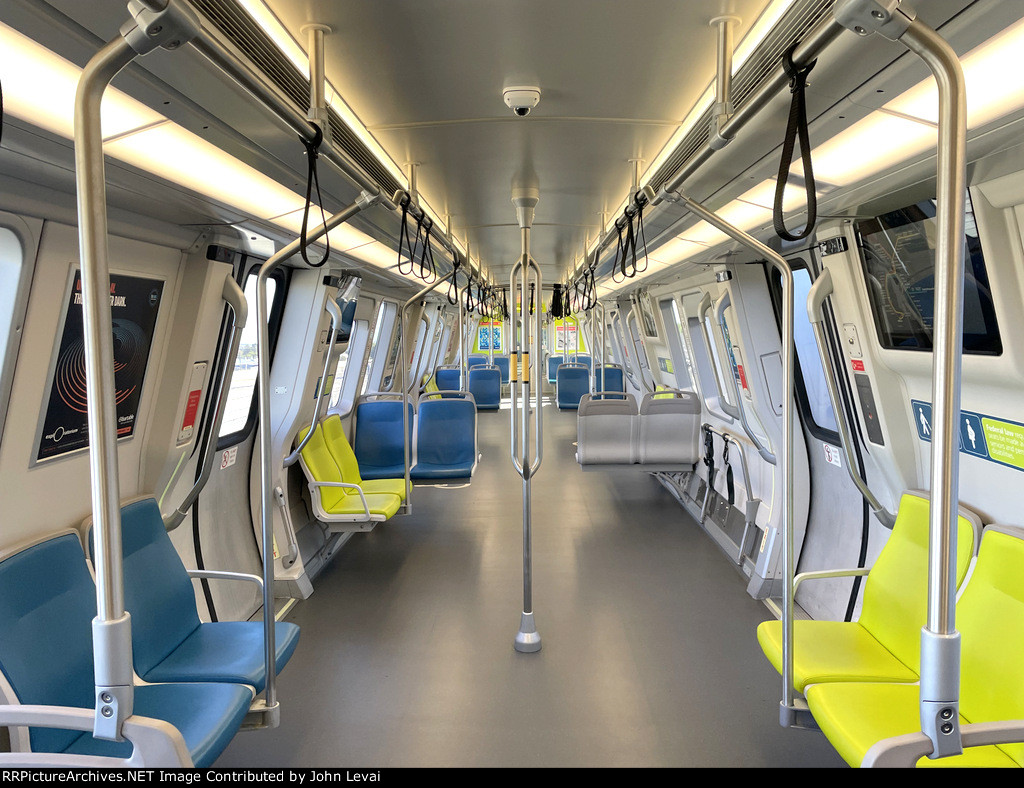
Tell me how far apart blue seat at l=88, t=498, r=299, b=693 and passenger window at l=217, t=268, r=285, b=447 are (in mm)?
1651

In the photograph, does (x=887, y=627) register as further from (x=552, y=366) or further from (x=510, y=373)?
(x=552, y=366)

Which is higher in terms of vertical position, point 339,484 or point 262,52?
point 262,52

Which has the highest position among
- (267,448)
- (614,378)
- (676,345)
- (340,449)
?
(676,345)

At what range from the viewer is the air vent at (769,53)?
143 cm

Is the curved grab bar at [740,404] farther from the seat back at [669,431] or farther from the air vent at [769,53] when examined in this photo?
the air vent at [769,53]

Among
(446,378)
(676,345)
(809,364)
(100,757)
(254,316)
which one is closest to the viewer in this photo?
(100,757)

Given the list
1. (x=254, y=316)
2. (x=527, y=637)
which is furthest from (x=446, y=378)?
(x=527, y=637)

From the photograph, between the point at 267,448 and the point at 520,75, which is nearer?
the point at 520,75

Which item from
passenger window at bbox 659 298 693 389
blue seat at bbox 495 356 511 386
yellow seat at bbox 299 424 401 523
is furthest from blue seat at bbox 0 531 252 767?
blue seat at bbox 495 356 511 386

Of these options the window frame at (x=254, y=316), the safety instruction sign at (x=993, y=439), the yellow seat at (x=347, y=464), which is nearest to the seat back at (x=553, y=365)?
the yellow seat at (x=347, y=464)

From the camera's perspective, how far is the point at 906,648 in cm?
→ 269

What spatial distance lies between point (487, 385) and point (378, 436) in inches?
256

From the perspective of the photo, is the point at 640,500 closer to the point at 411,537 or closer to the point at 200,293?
the point at 411,537

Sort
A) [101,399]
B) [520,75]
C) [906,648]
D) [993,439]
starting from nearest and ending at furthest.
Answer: [101,399], [520,75], [993,439], [906,648]
